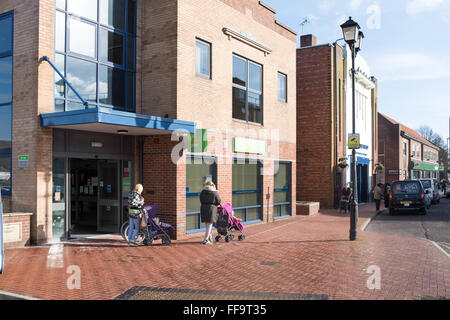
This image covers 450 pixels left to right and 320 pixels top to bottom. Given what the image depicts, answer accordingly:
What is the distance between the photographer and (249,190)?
51.8 feet

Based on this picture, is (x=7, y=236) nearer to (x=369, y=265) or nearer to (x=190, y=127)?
(x=190, y=127)

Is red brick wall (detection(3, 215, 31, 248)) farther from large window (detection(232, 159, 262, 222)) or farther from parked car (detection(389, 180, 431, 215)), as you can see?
parked car (detection(389, 180, 431, 215))

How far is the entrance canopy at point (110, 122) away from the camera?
9.68 m

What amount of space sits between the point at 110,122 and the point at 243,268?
14.4ft

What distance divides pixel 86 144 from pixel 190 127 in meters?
2.82

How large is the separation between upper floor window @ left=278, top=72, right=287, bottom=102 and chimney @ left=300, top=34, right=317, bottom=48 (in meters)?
9.10

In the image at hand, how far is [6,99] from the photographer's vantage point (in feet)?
37.6

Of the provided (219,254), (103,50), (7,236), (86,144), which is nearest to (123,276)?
(219,254)

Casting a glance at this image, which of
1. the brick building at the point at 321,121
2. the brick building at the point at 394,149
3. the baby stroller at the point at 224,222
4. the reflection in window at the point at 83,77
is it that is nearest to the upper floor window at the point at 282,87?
the brick building at the point at 321,121

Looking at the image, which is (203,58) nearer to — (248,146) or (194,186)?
(248,146)

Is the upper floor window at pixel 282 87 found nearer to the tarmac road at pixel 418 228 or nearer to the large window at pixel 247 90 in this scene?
the large window at pixel 247 90

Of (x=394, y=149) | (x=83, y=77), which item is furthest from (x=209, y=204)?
(x=394, y=149)

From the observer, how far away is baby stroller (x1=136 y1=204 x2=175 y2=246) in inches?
431

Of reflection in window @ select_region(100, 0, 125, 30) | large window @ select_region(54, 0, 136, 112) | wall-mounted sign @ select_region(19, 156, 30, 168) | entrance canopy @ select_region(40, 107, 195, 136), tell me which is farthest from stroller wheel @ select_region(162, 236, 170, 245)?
reflection in window @ select_region(100, 0, 125, 30)
